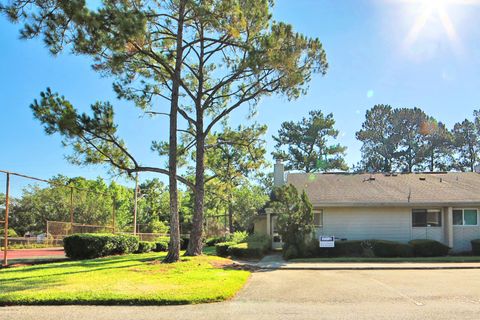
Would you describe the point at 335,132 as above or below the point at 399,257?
above

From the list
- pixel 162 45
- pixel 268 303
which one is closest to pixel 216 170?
pixel 162 45

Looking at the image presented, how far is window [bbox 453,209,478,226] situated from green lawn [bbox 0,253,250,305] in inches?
544

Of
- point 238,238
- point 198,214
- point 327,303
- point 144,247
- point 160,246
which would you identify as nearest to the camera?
point 327,303

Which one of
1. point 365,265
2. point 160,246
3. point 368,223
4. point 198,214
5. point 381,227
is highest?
point 198,214

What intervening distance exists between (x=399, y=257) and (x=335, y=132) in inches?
1221

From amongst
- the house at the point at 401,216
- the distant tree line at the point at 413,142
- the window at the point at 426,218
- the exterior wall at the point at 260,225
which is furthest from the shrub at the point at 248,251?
the distant tree line at the point at 413,142

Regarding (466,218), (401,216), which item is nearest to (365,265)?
(401,216)

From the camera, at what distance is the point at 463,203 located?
21391mm

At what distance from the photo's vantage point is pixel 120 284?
10539mm

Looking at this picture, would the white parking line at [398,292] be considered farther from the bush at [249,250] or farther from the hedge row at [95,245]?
the hedge row at [95,245]

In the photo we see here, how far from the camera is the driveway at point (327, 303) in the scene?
304 inches

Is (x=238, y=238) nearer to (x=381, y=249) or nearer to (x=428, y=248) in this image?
(x=381, y=249)

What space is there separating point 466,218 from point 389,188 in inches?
162

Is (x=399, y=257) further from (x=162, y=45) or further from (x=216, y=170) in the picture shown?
(x=162, y=45)
